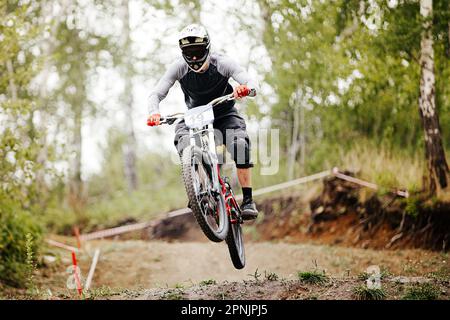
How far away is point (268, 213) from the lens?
37.9 feet

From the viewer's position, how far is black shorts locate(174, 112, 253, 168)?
543cm

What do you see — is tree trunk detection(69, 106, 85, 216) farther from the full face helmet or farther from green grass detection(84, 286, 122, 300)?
the full face helmet

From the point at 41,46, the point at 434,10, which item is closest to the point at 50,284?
the point at 434,10

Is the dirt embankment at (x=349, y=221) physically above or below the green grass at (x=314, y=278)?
below

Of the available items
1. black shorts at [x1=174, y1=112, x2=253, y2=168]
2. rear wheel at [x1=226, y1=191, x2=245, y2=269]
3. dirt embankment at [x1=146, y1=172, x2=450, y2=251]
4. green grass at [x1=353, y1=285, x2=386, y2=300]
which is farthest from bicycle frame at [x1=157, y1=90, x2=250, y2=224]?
dirt embankment at [x1=146, y1=172, x2=450, y2=251]

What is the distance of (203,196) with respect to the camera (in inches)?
198

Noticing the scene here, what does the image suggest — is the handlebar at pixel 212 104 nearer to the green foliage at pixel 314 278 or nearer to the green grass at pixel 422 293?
the green foliage at pixel 314 278

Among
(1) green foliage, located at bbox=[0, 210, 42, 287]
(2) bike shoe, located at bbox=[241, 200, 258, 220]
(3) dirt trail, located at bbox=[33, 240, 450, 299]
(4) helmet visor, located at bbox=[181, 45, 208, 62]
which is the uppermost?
(4) helmet visor, located at bbox=[181, 45, 208, 62]

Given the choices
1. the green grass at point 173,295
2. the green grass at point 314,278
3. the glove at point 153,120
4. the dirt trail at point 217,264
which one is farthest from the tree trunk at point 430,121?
the green grass at point 173,295

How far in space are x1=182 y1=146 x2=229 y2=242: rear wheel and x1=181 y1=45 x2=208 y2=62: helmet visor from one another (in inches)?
33.4

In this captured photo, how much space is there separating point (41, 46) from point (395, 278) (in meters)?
13.6

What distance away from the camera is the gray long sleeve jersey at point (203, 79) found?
546 cm

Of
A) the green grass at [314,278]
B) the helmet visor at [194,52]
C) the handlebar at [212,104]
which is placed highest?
the helmet visor at [194,52]
